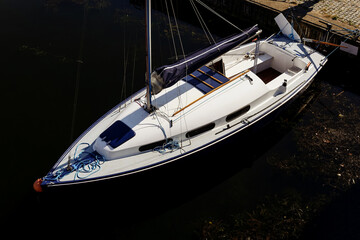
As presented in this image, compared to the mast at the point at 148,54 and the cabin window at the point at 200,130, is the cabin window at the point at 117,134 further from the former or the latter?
the cabin window at the point at 200,130

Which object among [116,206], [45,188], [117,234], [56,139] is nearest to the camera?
[45,188]

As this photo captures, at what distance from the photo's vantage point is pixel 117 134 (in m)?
13.6

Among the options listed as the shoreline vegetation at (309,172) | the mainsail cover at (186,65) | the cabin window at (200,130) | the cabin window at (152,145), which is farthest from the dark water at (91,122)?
the mainsail cover at (186,65)

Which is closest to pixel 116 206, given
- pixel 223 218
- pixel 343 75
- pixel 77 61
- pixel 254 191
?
pixel 223 218

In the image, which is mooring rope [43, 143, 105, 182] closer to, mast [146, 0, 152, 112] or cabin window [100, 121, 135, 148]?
cabin window [100, 121, 135, 148]

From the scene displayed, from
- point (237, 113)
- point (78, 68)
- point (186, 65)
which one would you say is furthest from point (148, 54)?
point (78, 68)

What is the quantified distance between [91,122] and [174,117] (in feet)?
17.8

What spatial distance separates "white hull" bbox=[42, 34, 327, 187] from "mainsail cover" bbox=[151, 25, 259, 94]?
3.93ft

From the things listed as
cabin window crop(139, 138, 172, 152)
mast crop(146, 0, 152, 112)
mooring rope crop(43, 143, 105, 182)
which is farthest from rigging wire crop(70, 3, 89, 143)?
mast crop(146, 0, 152, 112)

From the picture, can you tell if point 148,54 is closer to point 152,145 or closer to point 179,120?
point 179,120

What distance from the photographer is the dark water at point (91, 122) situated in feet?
45.5

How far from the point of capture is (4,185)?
14789 millimetres

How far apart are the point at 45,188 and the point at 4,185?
11.7 ft

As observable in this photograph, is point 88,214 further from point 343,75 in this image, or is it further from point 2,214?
point 343,75
